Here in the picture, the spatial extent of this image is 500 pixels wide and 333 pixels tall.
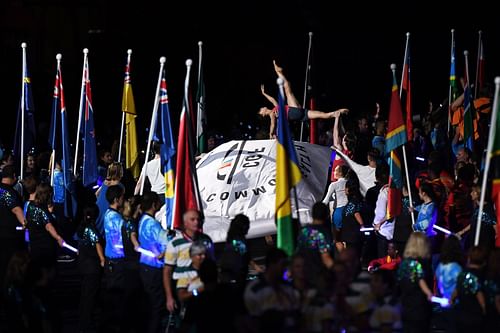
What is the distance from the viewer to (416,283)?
13.2 metres

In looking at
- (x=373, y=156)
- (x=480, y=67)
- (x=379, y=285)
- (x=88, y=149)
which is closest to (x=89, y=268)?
(x=88, y=149)

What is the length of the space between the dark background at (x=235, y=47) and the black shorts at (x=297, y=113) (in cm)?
1038

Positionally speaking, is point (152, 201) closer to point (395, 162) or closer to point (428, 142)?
point (395, 162)

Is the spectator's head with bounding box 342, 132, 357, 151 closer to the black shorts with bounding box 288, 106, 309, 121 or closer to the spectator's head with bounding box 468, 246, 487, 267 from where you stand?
the black shorts with bounding box 288, 106, 309, 121

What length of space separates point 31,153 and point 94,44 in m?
11.5

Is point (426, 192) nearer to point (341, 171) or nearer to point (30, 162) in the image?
point (341, 171)

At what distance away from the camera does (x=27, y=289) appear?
12977 mm

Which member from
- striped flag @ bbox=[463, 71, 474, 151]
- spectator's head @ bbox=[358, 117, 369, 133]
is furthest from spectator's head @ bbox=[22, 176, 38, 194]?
spectator's head @ bbox=[358, 117, 369, 133]

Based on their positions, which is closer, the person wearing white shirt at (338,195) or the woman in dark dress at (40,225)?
the woman in dark dress at (40,225)

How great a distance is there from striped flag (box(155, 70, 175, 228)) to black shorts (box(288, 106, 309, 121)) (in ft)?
13.0

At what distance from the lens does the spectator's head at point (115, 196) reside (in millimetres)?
15039

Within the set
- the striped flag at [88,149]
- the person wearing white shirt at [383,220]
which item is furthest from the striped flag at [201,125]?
the person wearing white shirt at [383,220]

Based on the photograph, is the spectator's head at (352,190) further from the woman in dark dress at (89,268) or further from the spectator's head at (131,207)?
the woman in dark dress at (89,268)

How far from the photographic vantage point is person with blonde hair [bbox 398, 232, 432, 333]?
509 inches
